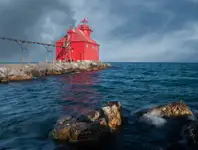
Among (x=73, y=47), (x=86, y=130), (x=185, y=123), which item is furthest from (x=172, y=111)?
(x=73, y=47)

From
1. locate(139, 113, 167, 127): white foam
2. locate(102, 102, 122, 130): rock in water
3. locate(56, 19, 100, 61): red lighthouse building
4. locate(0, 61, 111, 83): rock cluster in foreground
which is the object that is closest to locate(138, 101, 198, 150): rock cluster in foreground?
locate(139, 113, 167, 127): white foam

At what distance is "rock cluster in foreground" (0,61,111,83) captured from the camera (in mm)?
26750

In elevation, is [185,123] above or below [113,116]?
below

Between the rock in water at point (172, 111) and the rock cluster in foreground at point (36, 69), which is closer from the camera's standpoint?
the rock in water at point (172, 111)

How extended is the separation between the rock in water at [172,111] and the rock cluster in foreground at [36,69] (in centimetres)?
2205

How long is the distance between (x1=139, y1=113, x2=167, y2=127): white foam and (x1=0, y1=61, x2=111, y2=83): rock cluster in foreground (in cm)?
2174

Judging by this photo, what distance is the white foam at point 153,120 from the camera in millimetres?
8961

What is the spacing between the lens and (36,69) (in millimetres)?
32625

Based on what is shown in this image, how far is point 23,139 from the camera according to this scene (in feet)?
24.8

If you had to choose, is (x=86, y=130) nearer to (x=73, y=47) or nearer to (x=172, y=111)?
(x=172, y=111)

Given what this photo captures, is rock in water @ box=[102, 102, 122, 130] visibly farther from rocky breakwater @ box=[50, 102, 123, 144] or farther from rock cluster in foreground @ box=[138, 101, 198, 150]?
rock cluster in foreground @ box=[138, 101, 198, 150]

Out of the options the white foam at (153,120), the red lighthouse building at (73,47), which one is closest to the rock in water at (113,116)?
the white foam at (153,120)

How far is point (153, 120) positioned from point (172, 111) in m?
1.17

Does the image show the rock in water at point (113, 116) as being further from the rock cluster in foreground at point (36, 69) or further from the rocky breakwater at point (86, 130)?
the rock cluster in foreground at point (36, 69)
